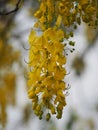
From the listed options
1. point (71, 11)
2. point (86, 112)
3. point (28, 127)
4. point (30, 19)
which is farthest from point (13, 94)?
point (71, 11)

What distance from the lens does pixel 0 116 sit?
19.8 feet

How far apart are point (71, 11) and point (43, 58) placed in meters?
0.35

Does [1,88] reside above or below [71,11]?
below

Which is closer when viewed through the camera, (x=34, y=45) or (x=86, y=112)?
(x=34, y=45)

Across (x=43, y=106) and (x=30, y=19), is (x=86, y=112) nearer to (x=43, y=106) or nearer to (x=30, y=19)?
(x=30, y=19)

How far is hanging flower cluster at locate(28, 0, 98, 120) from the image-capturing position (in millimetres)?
3518

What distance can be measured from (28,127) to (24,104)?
13.0 inches

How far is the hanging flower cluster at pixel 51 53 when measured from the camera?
3.52m

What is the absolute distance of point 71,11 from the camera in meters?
3.72

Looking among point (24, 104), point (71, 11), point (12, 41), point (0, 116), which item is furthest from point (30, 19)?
point (71, 11)

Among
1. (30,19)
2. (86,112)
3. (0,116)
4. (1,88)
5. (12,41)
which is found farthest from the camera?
(86,112)

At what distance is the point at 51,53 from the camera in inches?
140

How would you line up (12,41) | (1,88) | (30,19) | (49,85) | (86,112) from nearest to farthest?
(49,85) → (1,88) → (12,41) → (30,19) → (86,112)

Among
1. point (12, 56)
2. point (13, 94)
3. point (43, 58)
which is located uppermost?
point (43, 58)
